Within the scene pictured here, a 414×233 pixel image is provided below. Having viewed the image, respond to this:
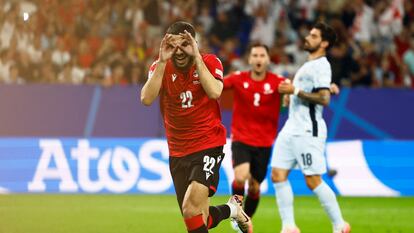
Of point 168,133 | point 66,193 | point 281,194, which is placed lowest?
point 66,193

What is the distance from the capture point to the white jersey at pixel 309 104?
1014cm

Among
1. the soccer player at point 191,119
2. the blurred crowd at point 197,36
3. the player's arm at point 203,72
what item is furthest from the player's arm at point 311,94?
the blurred crowd at point 197,36

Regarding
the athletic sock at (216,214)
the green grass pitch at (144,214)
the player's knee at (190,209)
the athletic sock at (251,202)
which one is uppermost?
the player's knee at (190,209)

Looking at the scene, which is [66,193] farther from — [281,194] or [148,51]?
[281,194]

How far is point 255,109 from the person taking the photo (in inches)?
441

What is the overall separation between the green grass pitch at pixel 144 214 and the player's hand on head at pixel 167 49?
3.60 metres

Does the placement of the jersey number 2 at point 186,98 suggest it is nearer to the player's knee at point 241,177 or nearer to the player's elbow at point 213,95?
the player's elbow at point 213,95

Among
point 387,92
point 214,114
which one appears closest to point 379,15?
point 387,92

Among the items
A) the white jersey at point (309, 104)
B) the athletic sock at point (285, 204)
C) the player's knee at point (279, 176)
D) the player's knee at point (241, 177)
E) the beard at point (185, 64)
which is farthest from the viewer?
the player's knee at point (241, 177)

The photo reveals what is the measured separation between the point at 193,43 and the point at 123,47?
36.5 feet

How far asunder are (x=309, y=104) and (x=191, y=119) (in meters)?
2.44

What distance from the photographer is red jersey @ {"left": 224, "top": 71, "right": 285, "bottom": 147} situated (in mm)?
11125

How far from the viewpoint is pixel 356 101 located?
1709 centimetres

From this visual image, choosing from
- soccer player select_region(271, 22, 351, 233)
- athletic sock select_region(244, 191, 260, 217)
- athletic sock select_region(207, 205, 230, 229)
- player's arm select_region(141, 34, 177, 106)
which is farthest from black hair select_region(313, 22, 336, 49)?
player's arm select_region(141, 34, 177, 106)
